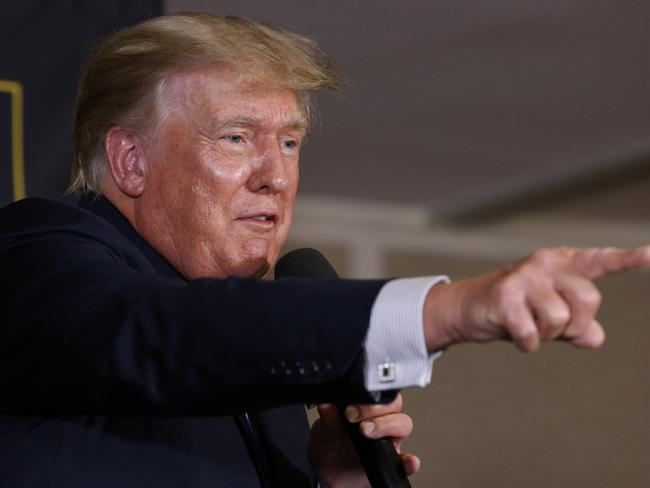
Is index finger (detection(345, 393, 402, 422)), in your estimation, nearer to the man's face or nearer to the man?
the man

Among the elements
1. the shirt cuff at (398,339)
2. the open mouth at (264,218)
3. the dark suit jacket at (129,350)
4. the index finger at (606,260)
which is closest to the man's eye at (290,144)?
the open mouth at (264,218)

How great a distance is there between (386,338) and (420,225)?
6257 millimetres

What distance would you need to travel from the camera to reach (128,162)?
157cm

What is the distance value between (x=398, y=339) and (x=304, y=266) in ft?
1.95

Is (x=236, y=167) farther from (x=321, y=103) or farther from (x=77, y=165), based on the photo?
(x=321, y=103)

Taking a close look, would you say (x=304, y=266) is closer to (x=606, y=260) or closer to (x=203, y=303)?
(x=203, y=303)

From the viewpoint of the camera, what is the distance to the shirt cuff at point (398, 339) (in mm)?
886

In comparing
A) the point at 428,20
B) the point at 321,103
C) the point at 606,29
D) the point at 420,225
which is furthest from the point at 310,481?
the point at 420,225

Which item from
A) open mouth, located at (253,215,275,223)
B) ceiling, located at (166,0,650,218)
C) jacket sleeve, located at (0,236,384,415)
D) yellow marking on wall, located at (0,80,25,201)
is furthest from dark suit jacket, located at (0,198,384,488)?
ceiling, located at (166,0,650,218)

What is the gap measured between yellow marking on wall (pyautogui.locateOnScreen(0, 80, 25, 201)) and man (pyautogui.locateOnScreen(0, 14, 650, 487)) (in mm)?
255

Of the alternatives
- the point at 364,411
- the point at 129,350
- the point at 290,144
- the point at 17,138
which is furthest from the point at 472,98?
the point at 129,350

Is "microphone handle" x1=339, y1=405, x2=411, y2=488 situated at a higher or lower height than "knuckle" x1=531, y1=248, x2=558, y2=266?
lower

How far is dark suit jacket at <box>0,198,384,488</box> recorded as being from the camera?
0.92 m

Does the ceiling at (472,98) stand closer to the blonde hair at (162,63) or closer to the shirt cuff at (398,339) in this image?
the blonde hair at (162,63)
